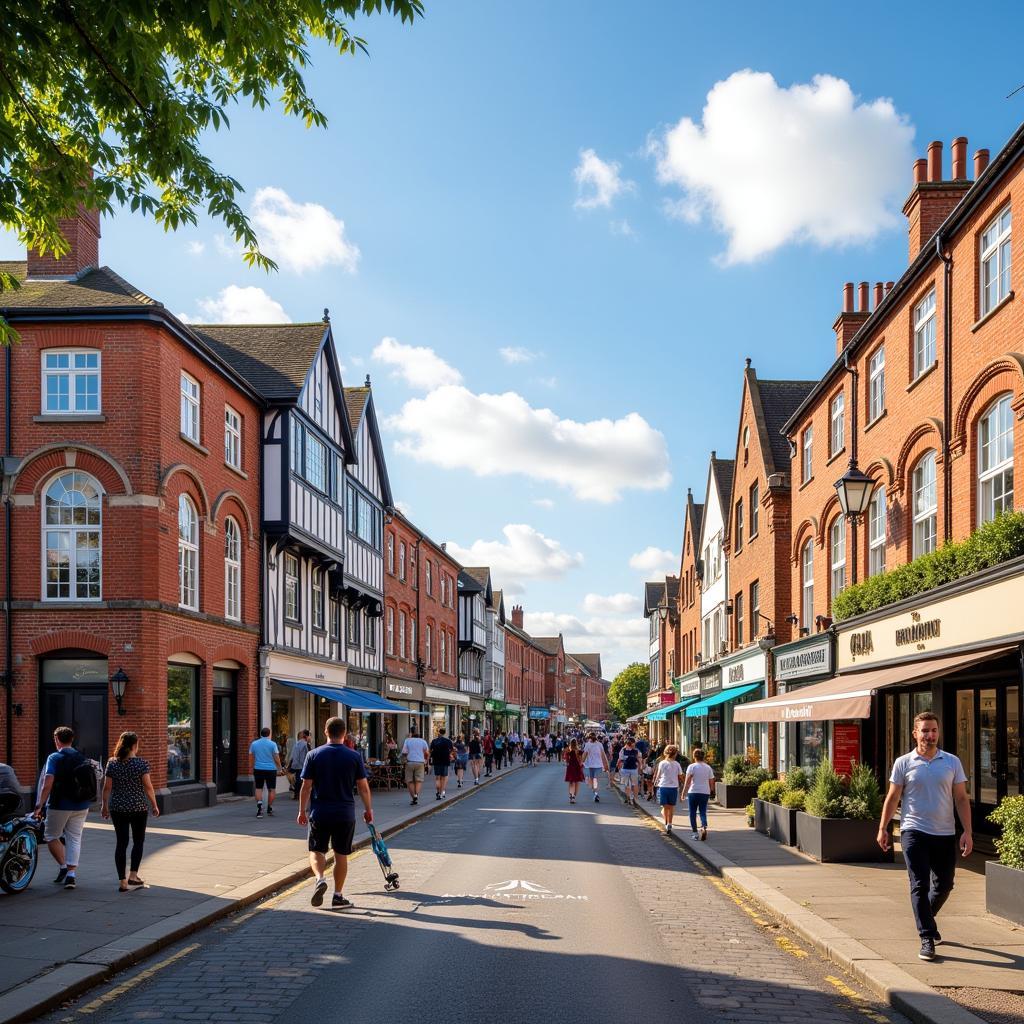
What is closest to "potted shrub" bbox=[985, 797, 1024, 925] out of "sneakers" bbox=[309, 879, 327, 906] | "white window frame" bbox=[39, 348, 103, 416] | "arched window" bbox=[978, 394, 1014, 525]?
"arched window" bbox=[978, 394, 1014, 525]

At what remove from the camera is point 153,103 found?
8281 millimetres

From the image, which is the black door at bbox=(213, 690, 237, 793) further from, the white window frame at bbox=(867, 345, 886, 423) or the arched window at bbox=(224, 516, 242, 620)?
the white window frame at bbox=(867, 345, 886, 423)

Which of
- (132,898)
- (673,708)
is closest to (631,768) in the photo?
(673,708)

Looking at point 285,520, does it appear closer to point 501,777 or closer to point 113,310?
point 113,310

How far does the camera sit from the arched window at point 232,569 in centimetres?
2589

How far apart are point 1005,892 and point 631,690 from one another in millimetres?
126881

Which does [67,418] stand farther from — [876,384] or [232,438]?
[876,384]

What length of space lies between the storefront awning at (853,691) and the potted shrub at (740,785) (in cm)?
502

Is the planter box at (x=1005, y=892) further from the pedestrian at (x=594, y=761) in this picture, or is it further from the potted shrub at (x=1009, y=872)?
the pedestrian at (x=594, y=761)

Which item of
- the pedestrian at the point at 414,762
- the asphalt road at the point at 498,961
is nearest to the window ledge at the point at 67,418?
the pedestrian at the point at 414,762

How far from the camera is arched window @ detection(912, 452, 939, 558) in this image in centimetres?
1812

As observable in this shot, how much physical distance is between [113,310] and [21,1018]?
55.4 ft

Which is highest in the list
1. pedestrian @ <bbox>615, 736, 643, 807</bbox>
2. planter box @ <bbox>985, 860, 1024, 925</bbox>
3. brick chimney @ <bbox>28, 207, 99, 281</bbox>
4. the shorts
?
brick chimney @ <bbox>28, 207, 99, 281</bbox>

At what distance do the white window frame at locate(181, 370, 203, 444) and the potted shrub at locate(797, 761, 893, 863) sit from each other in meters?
14.5
